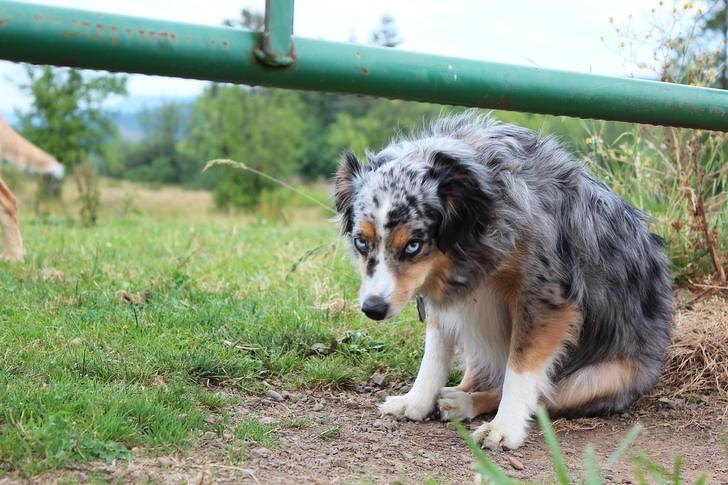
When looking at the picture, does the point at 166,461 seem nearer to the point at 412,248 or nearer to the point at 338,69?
the point at 412,248

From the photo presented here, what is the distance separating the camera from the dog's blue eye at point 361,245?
319 centimetres

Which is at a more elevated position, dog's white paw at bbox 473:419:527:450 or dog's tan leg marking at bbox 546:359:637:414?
dog's tan leg marking at bbox 546:359:637:414

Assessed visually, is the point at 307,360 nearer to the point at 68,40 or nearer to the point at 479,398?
the point at 479,398

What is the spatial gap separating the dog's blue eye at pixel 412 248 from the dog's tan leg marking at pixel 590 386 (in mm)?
1055

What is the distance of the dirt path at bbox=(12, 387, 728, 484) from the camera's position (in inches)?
99.4

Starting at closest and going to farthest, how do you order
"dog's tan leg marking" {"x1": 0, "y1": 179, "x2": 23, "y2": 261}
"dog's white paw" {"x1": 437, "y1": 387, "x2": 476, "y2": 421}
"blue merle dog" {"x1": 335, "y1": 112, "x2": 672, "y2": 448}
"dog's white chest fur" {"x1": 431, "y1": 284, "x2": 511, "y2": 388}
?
1. "blue merle dog" {"x1": 335, "y1": 112, "x2": 672, "y2": 448}
2. "dog's white chest fur" {"x1": 431, "y1": 284, "x2": 511, "y2": 388}
3. "dog's white paw" {"x1": 437, "y1": 387, "x2": 476, "y2": 421}
4. "dog's tan leg marking" {"x1": 0, "y1": 179, "x2": 23, "y2": 261}

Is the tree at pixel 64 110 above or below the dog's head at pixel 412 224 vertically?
above

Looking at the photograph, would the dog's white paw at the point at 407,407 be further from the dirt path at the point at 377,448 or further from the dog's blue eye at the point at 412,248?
the dog's blue eye at the point at 412,248

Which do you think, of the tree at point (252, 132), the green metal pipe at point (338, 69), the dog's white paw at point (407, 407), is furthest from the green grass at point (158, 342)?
the tree at point (252, 132)

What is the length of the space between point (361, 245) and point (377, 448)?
2.60 ft

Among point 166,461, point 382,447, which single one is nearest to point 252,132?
point 382,447

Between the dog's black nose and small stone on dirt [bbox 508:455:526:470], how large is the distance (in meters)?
0.75

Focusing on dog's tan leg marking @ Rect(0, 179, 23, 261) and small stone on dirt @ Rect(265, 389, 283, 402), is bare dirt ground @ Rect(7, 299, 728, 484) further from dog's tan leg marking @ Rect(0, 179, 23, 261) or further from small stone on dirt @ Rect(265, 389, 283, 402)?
dog's tan leg marking @ Rect(0, 179, 23, 261)

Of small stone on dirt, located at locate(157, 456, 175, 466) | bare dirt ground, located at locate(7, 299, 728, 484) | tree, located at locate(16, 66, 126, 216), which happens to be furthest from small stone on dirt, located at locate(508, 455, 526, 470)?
tree, located at locate(16, 66, 126, 216)
